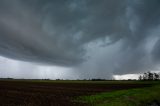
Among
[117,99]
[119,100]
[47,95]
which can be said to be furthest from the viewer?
[47,95]

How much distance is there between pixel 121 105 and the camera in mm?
28266

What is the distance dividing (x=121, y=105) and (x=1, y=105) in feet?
54.8

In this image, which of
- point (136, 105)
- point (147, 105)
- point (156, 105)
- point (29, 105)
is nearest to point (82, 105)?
point (29, 105)

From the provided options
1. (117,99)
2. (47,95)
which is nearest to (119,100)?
(117,99)

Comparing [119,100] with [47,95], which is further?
[47,95]

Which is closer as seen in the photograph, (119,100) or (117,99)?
(119,100)

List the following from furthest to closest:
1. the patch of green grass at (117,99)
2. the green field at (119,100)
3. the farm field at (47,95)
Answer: the green field at (119,100), the patch of green grass at (117,99), the farm field at (47,95)

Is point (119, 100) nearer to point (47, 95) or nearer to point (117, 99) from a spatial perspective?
point (117, 99)

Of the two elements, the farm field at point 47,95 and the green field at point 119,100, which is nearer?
the farm field at point 47,95

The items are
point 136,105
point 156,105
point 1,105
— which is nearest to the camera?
point 1,105

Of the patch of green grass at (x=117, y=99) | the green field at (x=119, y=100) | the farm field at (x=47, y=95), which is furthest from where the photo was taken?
the green field at (x=119, y=100)

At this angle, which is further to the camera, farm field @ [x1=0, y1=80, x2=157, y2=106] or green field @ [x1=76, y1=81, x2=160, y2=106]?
green field @ [x1=76, y1=81, x2=160, y2=106]

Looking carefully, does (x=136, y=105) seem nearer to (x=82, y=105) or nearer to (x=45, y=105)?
(x=82, y=105)

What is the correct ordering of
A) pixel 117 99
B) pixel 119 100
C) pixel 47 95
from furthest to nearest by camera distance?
pixel 47 95, pixel 117 99, pixel 119 100
